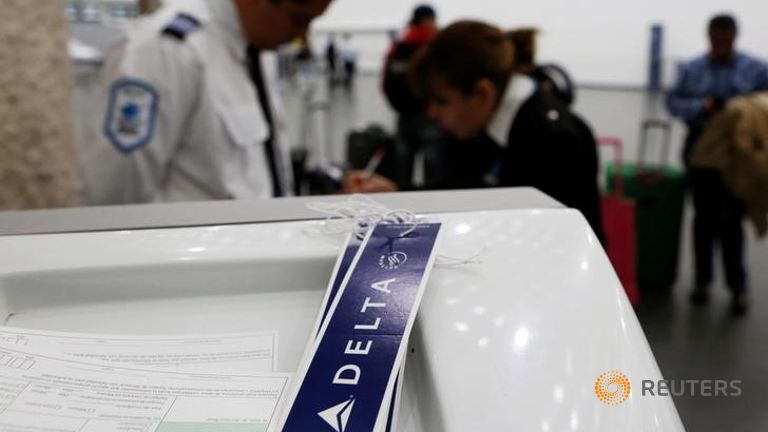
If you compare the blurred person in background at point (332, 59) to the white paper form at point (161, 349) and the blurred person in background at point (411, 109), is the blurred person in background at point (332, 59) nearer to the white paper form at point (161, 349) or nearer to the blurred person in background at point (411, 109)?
the blurred person in background at point (411, 109)

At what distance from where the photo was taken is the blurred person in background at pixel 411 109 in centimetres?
292

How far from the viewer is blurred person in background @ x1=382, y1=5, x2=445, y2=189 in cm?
292

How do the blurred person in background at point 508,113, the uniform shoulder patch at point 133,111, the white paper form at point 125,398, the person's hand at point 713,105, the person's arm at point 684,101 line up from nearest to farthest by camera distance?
the white paper form at point 125,398 < the uniform shoulder patch at point 133,111 < the blurred person in background at point 508,113 < the person's hand at point 713,105 < the person's arm at point 684,101

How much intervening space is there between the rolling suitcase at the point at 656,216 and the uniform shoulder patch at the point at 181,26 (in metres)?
1.95

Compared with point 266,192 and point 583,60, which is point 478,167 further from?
point 583,60

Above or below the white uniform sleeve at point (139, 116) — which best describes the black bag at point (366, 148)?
below

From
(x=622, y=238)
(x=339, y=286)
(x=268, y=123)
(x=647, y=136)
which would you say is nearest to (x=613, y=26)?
(x=647, y=136)

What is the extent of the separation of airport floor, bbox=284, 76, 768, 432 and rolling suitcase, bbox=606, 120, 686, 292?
11 cm

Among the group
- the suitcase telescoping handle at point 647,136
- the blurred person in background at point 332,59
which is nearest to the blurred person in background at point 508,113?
the suitcase telescoping handle at point 647,136

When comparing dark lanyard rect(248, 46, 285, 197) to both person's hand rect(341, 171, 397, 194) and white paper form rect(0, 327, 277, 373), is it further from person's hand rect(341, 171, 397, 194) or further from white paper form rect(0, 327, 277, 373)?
white paper form rect(0, 327, 277, 373)

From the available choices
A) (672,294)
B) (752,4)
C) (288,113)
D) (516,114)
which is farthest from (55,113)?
(288,113)

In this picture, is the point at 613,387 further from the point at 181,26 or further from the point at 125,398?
the point at 181,26

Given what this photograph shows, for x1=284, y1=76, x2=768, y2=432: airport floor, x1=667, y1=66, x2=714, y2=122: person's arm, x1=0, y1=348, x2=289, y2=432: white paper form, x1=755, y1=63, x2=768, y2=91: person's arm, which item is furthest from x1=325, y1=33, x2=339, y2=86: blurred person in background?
x1=0, y1=348, x2=289, y2=432: white paper form

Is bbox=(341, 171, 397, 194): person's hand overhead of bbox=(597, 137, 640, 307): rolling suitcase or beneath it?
overhead
